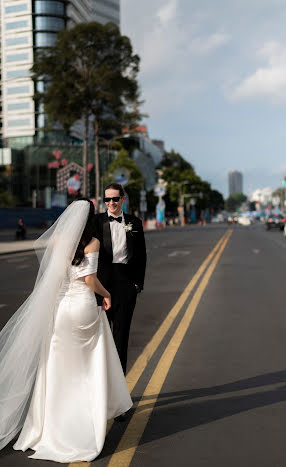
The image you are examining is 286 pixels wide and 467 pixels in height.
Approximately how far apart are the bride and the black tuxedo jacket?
0.70 metres

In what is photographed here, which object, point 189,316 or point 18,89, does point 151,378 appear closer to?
point 189,316

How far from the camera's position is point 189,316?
33.5ft

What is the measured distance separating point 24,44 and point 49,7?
7.21 meters

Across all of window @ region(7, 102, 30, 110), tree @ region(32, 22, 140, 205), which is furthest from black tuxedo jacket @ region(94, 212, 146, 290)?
window @ region(7, 102, 30, 110)

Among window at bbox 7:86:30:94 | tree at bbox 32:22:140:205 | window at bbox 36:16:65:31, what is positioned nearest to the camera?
tree at bbox 32:22:140:205

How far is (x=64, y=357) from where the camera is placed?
14.5ft

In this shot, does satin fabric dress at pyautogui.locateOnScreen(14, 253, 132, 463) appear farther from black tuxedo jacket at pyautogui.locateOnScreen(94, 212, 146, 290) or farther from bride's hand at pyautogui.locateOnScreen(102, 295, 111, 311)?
black tuxedo jacket at pyautogui.locateOnScreen(94, 212, 146, 290)

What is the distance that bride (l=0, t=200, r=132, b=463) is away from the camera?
14.1ft

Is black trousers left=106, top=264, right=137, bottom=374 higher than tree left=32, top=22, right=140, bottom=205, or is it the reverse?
tree left=32, top=22, right=140, bottom=205

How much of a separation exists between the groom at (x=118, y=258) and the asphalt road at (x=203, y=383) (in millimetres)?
741

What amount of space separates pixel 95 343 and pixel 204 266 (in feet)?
52.6

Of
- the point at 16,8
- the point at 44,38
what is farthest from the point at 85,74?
the point at 16,8

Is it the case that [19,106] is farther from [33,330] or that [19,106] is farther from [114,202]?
[33,330]

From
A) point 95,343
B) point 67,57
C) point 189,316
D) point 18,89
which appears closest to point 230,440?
point 95,343
